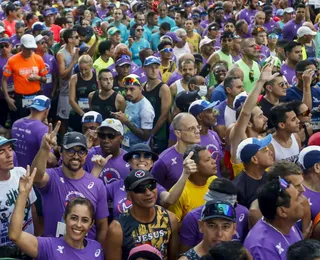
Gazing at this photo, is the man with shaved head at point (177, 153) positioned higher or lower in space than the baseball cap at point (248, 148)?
lower

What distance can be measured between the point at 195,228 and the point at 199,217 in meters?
0.09

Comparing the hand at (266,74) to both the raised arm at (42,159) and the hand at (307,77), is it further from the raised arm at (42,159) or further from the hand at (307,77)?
the raised arm at (42,159)

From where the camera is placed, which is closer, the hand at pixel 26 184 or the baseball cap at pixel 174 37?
the hand at pixel 26 184

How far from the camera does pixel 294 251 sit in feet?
11.2

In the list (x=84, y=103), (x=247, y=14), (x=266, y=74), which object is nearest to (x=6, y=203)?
(x=266, y=74)

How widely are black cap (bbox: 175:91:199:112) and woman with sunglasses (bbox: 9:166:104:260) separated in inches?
Result: 120

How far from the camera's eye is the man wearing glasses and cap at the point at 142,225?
4.52 metres

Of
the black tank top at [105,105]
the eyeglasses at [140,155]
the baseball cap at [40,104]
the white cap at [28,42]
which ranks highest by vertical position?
the eyeglasses at [140,155]

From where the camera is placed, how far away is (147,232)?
4.57 meters

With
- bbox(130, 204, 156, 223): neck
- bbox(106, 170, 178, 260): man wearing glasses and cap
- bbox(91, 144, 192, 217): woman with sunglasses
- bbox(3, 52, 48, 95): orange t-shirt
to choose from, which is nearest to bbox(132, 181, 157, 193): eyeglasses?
bbox(106, 170, 178, 260): man wearing glasses and cap

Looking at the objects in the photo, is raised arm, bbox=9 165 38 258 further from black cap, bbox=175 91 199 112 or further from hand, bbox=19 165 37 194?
black cap, bbox=175 91 199 112

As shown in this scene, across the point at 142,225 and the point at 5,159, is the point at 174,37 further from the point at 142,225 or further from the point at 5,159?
the point at 142,225

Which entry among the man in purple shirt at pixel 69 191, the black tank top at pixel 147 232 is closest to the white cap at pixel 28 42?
the man in purple shirt at pixel 69 191

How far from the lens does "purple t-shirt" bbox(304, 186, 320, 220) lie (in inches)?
194
